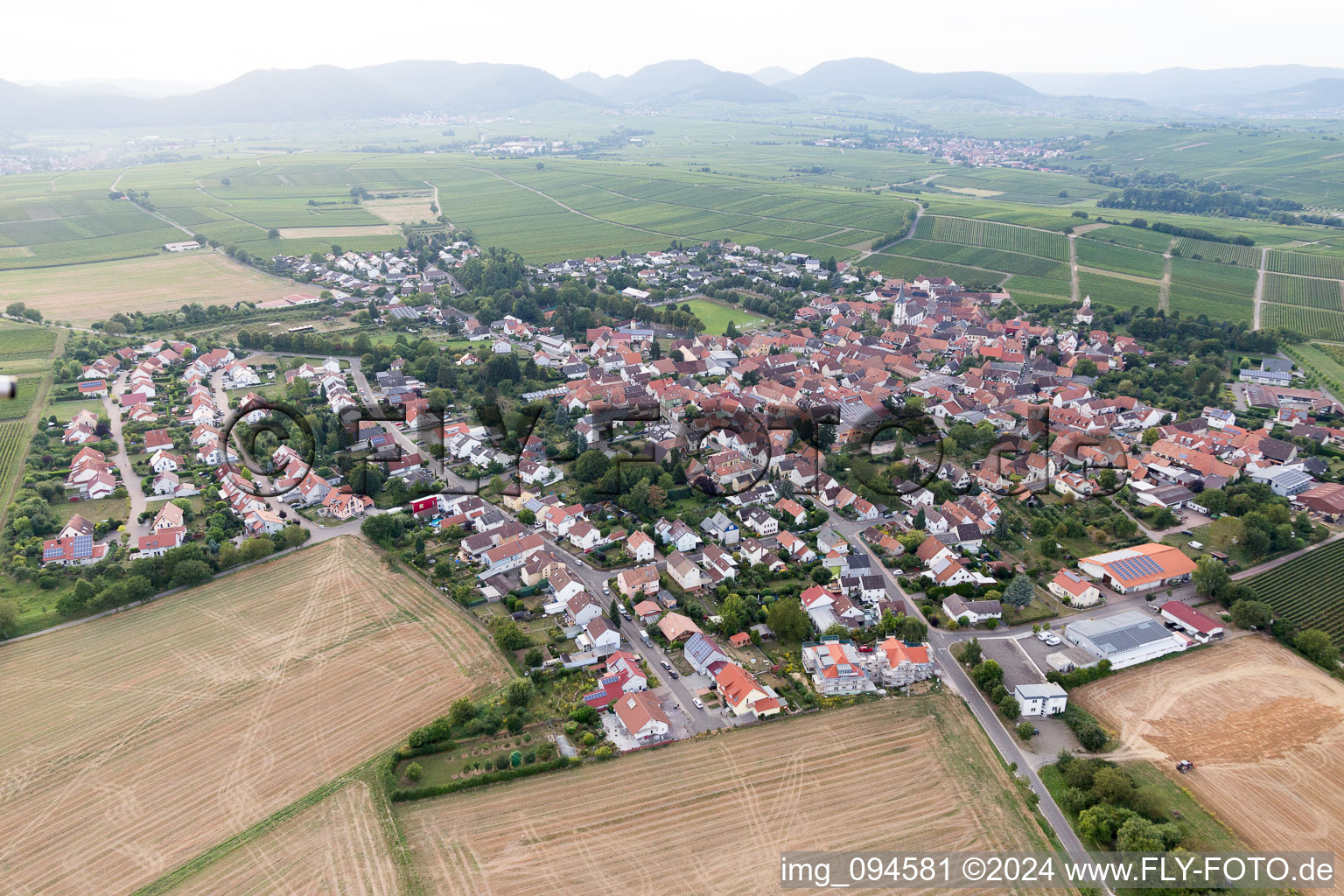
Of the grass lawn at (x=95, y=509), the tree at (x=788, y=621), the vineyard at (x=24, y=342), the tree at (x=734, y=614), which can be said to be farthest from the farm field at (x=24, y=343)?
the tree at (x=788, y=621)

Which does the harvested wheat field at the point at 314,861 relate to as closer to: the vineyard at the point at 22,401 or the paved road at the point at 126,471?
the paved road at the point at 126,471

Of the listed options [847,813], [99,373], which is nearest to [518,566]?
[847,813]

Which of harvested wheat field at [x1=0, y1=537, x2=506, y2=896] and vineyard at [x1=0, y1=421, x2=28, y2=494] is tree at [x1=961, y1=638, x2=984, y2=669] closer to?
harvested wheat field at [x1=0, y1=537, x2=506, y2=896]

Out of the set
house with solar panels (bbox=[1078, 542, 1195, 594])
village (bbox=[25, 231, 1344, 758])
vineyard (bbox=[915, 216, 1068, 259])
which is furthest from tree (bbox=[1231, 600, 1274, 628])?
vineyard (bbox=[915, 216, 1068, 259])

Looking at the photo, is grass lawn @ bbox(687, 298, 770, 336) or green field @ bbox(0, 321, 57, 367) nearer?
green field @ bbox(0, 321, 57, 367)

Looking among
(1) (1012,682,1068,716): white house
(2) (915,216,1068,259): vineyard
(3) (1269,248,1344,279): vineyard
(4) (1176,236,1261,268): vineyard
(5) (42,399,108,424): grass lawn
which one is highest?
(2) (915,216,1068,259): vineyard

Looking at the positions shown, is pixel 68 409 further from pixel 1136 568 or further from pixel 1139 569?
pixel 1139 569

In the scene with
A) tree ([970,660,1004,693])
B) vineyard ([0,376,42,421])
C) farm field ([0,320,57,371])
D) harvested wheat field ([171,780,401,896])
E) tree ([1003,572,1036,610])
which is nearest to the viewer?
harvested wheat field ([171,780,401,896])
